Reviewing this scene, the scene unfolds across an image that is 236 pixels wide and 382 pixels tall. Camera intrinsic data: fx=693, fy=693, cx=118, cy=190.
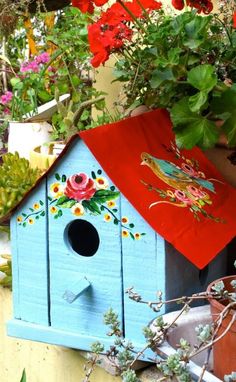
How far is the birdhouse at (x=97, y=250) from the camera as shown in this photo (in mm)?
1456

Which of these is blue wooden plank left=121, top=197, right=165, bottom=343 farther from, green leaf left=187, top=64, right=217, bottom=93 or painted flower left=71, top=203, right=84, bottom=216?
green leaf left=187, top=64, right=217, bottom=93

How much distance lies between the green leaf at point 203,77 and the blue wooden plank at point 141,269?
307 mm

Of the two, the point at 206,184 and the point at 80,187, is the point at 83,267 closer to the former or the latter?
the point at 80,187

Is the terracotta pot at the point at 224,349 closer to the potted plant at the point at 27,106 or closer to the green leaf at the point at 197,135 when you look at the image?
the green leaf at the point at 197,135

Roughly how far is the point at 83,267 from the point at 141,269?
151mm

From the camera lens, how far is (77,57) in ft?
9.72

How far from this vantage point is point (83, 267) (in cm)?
154

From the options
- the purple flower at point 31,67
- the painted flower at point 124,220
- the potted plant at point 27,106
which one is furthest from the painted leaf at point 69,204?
the purple flower at point 31,67

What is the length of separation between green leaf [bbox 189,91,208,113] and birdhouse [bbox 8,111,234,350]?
158mm

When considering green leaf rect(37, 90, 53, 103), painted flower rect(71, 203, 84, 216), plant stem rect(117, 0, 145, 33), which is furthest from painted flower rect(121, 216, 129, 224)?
green leaf rect(37, 90, 53, 103)

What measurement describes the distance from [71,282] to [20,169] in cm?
46

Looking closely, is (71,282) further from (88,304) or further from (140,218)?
(140,218)

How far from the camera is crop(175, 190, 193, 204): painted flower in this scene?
1523mm

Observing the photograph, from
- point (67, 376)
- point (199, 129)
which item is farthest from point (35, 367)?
point (199, 129)
